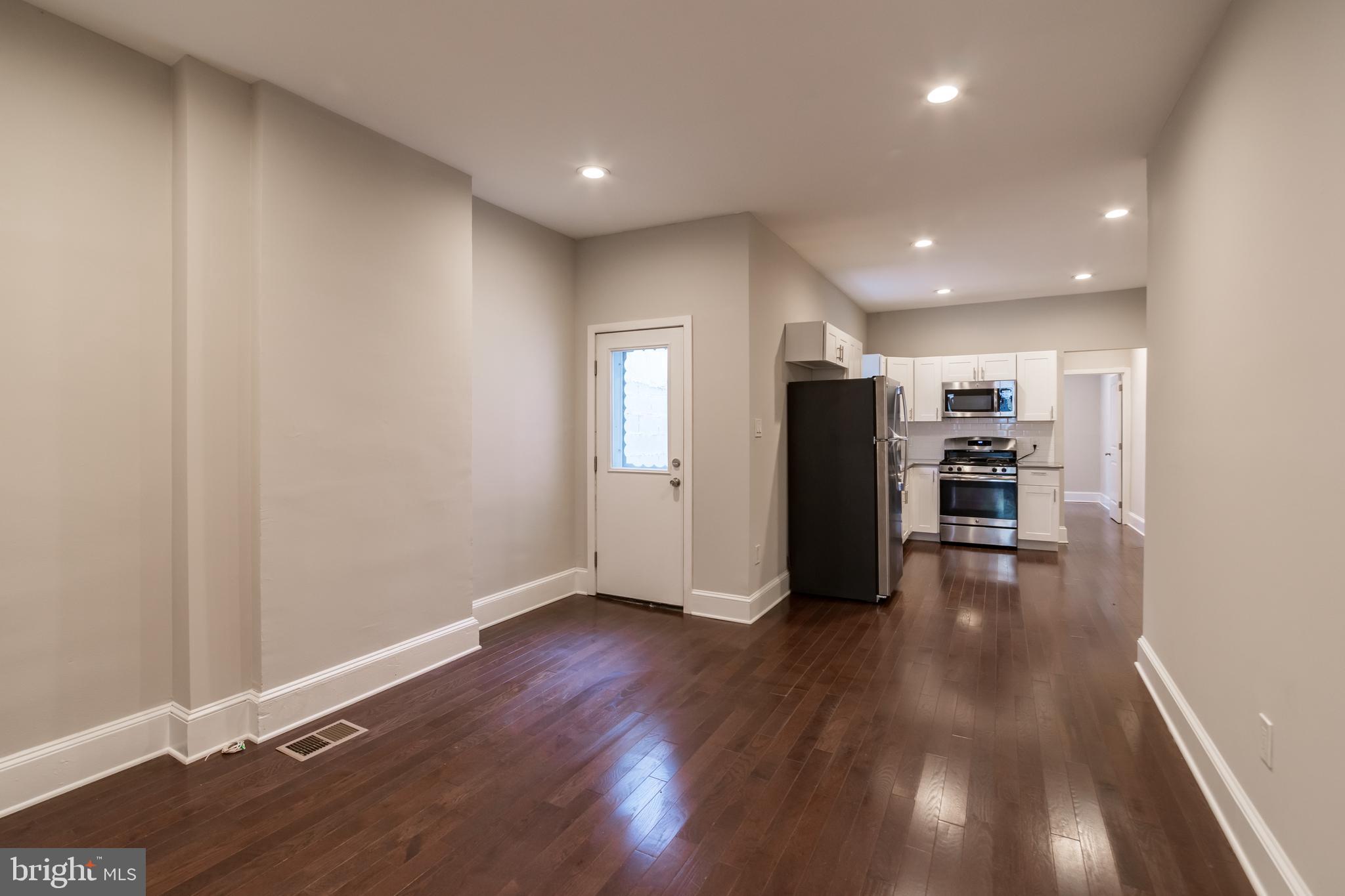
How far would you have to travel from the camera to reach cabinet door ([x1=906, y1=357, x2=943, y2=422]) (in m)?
7.39

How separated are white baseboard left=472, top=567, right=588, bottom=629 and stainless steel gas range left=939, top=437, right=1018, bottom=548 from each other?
4381 millimetres

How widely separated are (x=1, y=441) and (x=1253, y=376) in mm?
4109

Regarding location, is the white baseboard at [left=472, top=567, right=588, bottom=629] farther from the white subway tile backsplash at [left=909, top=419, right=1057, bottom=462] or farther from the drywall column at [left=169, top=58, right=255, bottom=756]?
the white subway tile backsplash at [left=909, top=419, right=1057, bottom=462]

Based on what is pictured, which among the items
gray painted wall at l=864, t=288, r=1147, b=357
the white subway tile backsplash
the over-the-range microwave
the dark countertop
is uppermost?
gray painted wall at l=864, t=288, r=1147, b=357

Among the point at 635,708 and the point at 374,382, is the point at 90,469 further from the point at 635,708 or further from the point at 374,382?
the point at 635,708

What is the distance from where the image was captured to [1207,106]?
7.89 ft

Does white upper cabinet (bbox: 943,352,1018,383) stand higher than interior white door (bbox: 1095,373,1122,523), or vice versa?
white upper cabinet (bbox: 943,352,1018,383)

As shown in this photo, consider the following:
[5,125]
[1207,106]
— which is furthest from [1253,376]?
[5,125]

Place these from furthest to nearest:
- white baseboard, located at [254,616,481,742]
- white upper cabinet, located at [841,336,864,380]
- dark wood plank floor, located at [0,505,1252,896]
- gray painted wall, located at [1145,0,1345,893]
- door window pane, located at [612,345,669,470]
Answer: white upper cabinet, located at [841,336,864,380]
door window pane, located at [612,345,669,470]
white baseboard, located at [254,616,481,742]
dark wood plank floor, located at [0,505,1252,896]
gray painted wall, located at [1145,0,1345,893]


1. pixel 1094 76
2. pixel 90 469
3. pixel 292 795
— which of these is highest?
pixel 1094 76

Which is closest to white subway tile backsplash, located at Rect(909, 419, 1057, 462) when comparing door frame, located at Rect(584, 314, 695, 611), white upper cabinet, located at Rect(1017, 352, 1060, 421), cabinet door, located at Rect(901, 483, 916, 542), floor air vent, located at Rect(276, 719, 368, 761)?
white upper cabinet, located at Rect(1017, 352, 1060, 421)

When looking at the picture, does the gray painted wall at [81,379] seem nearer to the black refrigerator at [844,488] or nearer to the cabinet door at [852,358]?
the black refrigerator at [844,488]

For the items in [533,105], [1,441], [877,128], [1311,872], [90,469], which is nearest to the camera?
[1311,872]

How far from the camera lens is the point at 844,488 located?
4.81 metres
